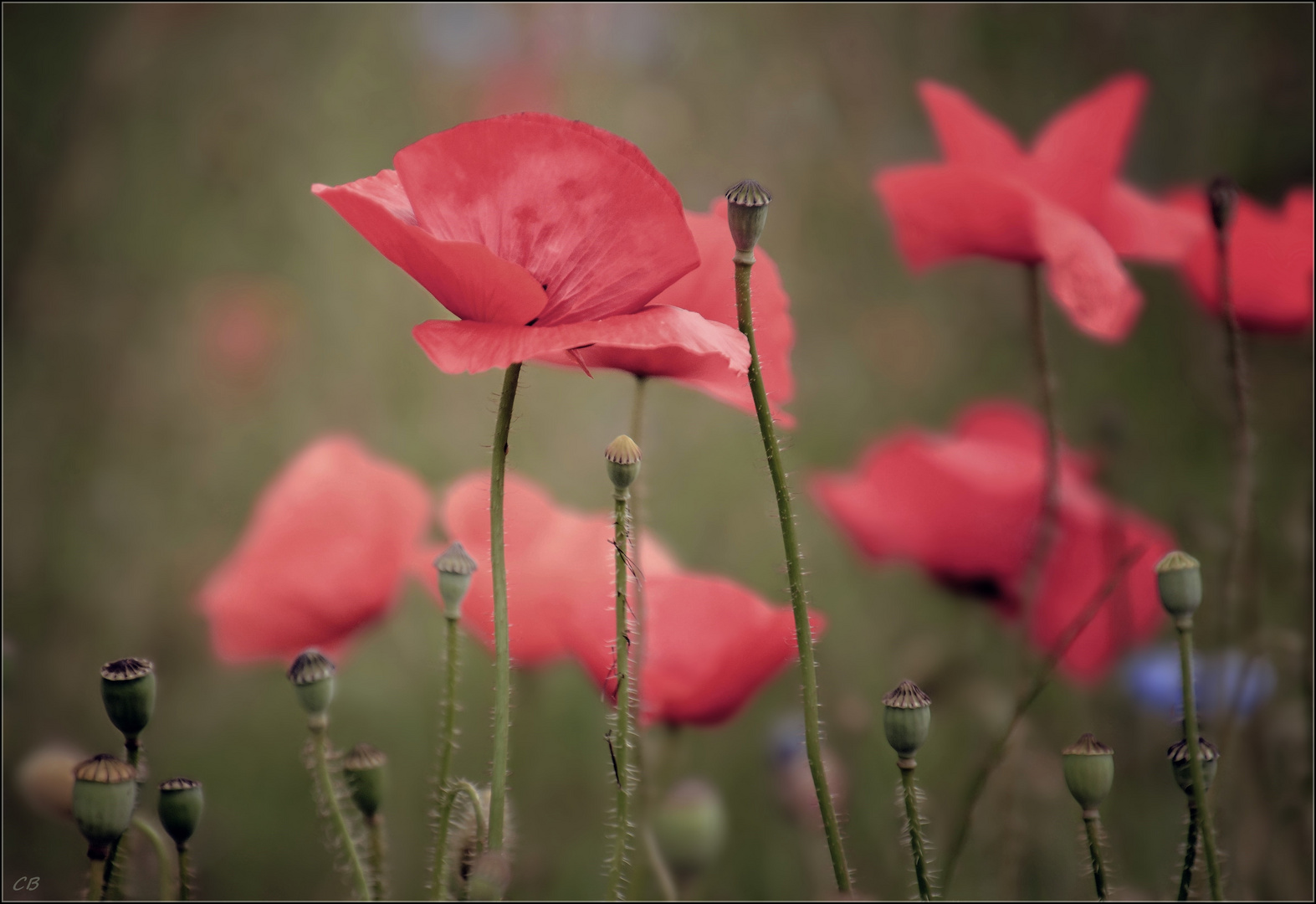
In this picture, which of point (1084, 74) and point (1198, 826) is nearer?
point (1198, 826)

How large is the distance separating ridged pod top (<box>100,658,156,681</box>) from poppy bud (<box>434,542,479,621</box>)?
3.2 inches

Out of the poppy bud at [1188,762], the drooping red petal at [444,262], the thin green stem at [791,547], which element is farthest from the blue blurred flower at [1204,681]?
the drooping red petal at [444,262]

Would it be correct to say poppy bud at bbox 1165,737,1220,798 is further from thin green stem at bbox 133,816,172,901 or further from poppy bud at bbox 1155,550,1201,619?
thin green stem at bbox 133,816,172,901

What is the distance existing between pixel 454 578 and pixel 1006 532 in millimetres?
358

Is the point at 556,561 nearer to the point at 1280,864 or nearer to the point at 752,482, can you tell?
the point at 1280,864

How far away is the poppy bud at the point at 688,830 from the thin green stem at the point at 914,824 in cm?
12

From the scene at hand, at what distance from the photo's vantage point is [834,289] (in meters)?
1.20

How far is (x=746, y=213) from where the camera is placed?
0.25 m

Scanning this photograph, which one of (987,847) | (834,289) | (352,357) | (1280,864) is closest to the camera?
(1280,864)

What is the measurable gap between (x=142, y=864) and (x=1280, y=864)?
1.63 feet

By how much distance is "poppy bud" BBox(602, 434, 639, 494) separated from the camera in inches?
10.7

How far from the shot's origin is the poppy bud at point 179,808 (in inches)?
10.9

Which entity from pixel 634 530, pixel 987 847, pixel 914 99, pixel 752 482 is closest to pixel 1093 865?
pixel 634 530

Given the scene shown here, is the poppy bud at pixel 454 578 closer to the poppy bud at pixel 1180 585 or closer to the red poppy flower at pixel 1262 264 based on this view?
the poppy bud at pixel 1180 585
